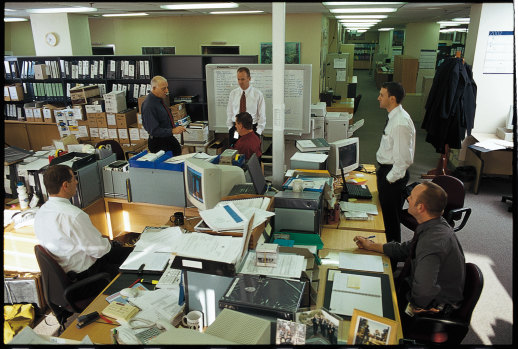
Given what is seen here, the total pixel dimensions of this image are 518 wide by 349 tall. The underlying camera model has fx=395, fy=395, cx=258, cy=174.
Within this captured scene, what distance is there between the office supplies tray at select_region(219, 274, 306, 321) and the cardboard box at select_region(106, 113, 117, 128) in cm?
489

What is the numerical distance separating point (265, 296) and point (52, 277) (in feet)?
5.10

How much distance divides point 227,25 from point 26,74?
4131mm

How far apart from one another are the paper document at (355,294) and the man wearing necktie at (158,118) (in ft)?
9.90

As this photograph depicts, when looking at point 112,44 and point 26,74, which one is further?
point 112,44

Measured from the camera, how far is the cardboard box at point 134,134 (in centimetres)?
612

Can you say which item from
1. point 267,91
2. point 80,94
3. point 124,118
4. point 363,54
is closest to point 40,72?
point 80,94

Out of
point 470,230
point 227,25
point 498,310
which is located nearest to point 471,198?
point 470,230

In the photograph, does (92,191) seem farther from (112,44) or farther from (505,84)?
(112,44)

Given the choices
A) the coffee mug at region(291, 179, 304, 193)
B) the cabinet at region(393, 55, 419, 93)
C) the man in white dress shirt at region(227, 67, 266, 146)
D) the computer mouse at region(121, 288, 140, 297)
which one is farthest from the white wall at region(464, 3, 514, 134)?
the computer mouse at region(121, 288, 140, 297)

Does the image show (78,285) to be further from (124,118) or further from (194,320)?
(124,118)

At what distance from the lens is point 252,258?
2.15 metres

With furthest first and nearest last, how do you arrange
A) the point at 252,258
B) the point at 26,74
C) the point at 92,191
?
1. the point at 26,74
2. the point at 92,191
3. the point at 252,258

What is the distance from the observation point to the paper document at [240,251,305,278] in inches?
79.3

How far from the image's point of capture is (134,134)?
6.15 meters
